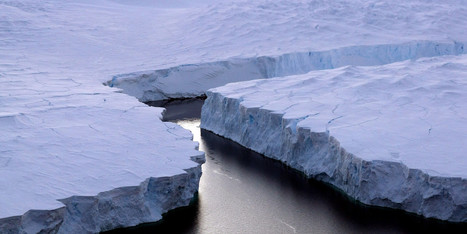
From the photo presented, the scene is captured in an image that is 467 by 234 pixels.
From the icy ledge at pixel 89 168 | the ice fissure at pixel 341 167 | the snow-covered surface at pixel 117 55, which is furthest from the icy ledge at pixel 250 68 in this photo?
the icy ledge at pixel 89 168

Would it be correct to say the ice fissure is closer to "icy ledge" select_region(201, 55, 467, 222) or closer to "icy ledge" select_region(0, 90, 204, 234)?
"icy ledge" select_region(201, 55, 467, 222)

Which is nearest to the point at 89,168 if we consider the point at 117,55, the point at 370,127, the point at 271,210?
the point at 271,210

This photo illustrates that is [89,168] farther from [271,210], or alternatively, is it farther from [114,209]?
[271,210]

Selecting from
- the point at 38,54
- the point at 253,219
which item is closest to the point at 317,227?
the point at 253,219

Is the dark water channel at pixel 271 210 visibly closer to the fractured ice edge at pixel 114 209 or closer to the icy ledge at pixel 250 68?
the fractured ice edge at pixel 114 209

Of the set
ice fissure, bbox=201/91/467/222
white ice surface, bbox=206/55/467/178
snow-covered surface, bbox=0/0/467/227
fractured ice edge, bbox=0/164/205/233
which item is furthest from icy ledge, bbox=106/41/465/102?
fractured ice edge, bbox=0/164/205/233
